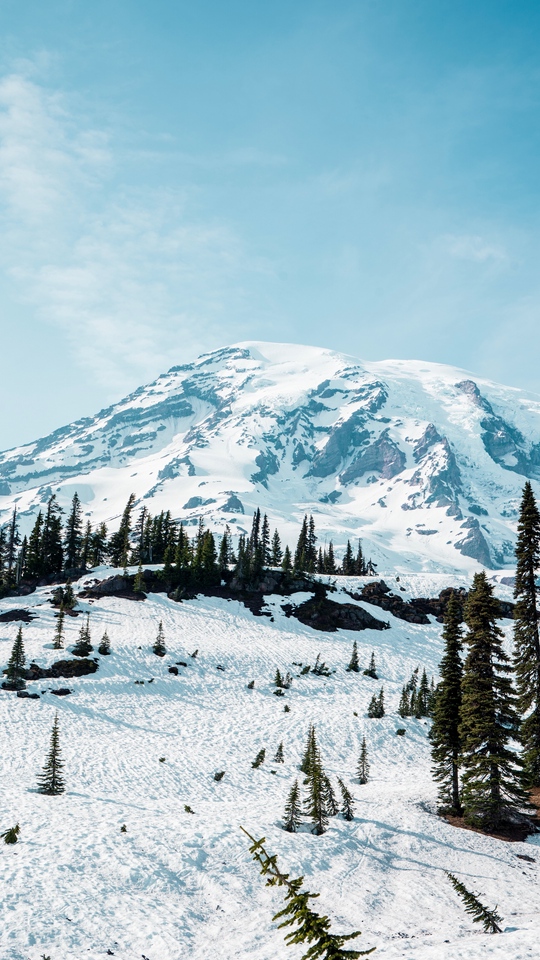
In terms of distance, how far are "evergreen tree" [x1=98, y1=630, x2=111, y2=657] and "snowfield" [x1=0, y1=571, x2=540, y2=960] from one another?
47.1 inches

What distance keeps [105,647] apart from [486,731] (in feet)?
113

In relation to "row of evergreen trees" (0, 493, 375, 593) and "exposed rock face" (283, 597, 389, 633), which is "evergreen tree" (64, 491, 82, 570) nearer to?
"row of evergreen trees" (0, 493, 375, 593)

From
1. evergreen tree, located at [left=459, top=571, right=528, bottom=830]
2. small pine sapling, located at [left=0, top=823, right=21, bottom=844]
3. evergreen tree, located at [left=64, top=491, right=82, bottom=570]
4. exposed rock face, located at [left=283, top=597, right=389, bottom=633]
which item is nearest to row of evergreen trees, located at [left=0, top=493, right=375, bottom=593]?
evergreen tree, located at [left=64, top=491, right=82, bottom=570]

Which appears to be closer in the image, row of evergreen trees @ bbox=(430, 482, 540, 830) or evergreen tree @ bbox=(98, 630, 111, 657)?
row of evergreen trees @ bbox=(430, 482, 540, 830)

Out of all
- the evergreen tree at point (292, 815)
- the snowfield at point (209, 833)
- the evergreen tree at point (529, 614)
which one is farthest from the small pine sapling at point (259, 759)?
the evergreen tree at point (529, 614)

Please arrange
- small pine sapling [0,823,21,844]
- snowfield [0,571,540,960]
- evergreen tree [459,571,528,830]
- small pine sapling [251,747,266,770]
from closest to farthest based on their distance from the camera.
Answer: snowfield [0,571,540,960] < small pine sapling [0,823,21,844] < evergreen tree [459,571,528,830] < small pine sapling [251,747,266,770]

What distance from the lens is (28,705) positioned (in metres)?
38.2

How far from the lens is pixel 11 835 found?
17.5 metres

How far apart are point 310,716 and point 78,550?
200 ft

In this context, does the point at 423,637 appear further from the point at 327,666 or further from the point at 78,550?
the point at 78,550

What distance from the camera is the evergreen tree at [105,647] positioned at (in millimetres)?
49344

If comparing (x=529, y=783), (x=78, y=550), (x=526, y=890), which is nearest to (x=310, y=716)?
(x=529, y=783)

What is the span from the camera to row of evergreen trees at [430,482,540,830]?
81.2ft

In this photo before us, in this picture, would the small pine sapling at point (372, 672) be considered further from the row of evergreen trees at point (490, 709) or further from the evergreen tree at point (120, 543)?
the evergreen tree at point (120, 543)
